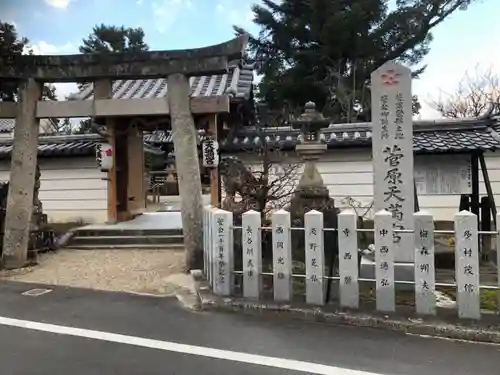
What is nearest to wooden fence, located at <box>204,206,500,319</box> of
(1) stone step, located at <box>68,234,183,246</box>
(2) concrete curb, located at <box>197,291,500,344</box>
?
(2) concrete curb, located at <box>197,291,500,344</box>

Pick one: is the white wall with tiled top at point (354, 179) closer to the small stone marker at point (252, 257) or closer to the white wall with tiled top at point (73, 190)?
the white wall with tiled top at point (73, 190)

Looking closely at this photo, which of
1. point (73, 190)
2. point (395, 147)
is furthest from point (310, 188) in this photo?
point (73, 190)

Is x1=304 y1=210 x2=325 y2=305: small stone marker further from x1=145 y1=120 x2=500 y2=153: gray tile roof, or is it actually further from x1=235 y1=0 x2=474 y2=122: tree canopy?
x1=235 y1=0 x2=474 y2=122: tree canopy

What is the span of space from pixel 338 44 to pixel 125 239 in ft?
46.8

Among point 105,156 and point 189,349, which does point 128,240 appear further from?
point 189,349

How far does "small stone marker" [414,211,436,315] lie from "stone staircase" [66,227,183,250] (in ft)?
23.2

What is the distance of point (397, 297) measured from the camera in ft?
20.8

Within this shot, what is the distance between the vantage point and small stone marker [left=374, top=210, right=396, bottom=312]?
5.66m

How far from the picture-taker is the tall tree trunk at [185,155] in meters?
8.70

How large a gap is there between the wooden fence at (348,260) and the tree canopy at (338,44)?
52.1 ft

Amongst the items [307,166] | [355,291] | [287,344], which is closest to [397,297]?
[355,291]

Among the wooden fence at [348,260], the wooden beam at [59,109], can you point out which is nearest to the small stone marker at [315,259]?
the wooden fence at [348,260]

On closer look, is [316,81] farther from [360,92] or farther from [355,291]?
[355,291]

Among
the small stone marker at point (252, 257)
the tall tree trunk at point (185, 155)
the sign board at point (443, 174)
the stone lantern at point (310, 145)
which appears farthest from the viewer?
the sign board at point (443, 174)
